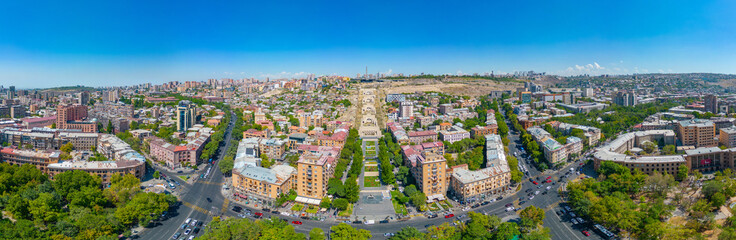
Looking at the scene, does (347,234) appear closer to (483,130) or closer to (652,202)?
(652,202)

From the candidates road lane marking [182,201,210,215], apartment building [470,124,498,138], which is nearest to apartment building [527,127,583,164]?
apartment building [470,124,498,138]

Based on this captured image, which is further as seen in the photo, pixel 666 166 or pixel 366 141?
pixel 366 141

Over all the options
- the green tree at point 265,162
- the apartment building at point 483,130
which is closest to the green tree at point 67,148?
the green tree at point 265,162

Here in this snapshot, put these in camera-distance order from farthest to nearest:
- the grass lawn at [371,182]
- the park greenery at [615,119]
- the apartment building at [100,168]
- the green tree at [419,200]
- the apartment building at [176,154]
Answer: the park greenery at [615,119] → the apartment building at [176,154] → the grass lawn at [371,182] → the apartment building at [100,168] → the green tree at [419,200]

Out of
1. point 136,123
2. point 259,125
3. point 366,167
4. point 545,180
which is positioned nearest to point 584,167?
point 545,180

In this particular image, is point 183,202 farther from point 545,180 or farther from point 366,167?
point 545,180

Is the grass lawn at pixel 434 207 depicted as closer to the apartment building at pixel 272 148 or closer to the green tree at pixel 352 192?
the green tree at pixel 352 192

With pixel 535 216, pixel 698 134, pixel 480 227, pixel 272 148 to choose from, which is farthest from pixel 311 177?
pixel 698 134
